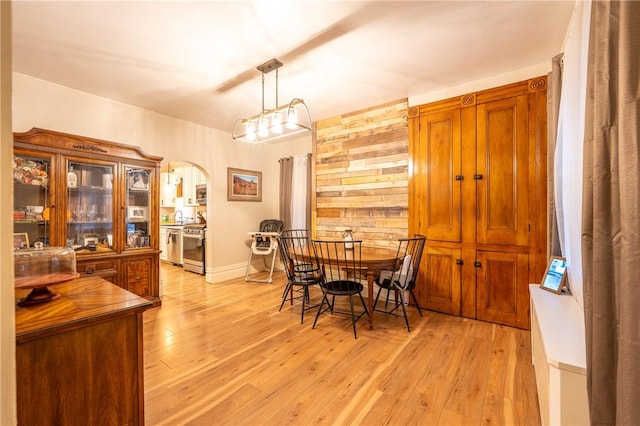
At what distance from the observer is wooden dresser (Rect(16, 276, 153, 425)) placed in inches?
38.9

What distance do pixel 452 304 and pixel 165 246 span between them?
5939 millimetres

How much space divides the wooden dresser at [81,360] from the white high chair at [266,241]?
3.28 m

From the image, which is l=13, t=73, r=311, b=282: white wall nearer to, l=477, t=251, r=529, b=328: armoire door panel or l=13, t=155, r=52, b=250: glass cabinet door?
l=13, t=155, r=52, b=250: glass cabinet door

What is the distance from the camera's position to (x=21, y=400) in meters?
0.97

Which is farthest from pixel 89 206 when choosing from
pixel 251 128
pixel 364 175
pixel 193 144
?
pixel 364 175

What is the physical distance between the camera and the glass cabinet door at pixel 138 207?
128 inches

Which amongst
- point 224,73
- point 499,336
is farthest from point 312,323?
point 224,73

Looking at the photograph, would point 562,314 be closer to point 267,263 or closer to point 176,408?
point 176,408

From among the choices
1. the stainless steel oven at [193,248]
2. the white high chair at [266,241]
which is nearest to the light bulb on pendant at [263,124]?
the white high chair at [266,241]

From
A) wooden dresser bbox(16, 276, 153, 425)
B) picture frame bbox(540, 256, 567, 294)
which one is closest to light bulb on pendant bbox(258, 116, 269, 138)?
wooden dresser bbox(16, 276, 153, 425)

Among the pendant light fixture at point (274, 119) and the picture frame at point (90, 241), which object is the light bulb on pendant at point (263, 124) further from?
the picture frame at point (90, 241)

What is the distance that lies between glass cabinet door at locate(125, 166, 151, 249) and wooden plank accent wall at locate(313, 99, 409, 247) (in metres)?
2.22

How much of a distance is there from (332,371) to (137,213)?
289 centimetres

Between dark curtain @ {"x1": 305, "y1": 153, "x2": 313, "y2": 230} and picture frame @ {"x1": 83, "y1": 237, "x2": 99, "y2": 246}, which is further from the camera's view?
dark curtain @ {"x1": 305, "y1": 153, "x2": 313, "y2": 230}
